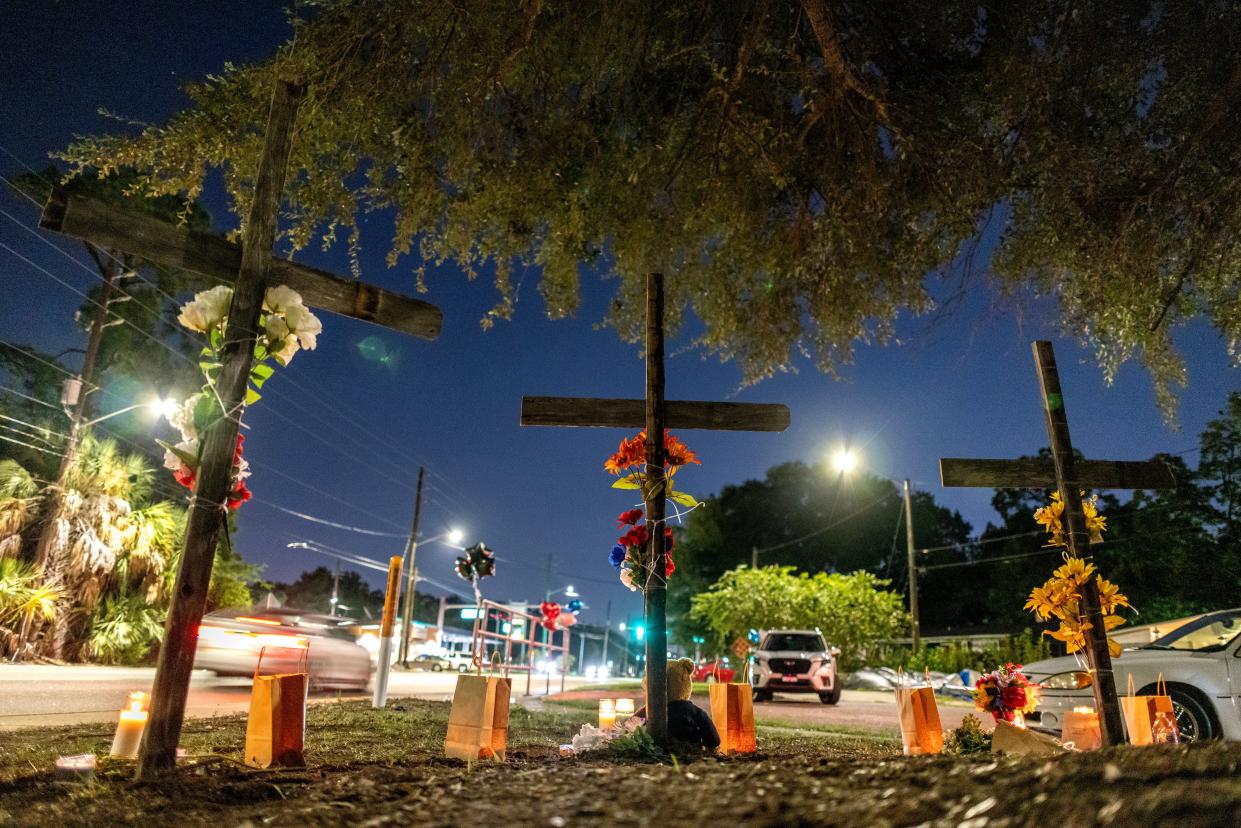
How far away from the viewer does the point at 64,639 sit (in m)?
18.5

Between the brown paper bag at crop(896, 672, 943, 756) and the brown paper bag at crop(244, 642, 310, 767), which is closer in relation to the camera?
the brown paper bag at crop(244, 642, 310, 767)

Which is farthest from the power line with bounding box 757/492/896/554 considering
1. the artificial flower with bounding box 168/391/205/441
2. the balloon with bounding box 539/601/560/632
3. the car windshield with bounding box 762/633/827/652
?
the artificial flower with bounding box 168/391/205/441

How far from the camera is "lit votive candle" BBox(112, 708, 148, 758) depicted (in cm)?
395

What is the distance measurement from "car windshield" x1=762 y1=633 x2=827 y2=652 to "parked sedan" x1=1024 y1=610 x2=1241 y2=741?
9811 millimetres

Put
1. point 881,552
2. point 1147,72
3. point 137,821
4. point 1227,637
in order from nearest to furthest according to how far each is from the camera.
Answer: point 137,821, point 1147,72, point 1227,637, point 881,552

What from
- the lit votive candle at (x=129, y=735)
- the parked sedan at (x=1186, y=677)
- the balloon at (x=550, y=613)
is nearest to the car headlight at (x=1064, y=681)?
the parked sedan at (x=1186, y=677)

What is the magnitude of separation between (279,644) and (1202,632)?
38.2ft

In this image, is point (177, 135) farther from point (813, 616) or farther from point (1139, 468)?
point (813, 616)

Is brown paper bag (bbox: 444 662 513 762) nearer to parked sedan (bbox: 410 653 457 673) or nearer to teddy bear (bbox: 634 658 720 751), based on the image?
teddy bear (bbox: 634 658 720 751)

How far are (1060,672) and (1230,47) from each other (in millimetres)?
5853

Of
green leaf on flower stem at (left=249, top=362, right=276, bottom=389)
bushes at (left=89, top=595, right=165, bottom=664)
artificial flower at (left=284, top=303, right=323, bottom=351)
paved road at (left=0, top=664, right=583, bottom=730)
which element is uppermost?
artificial flower at (left=284, top=303, right=323, bottom=351)

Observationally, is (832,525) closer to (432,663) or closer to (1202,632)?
(432,663)

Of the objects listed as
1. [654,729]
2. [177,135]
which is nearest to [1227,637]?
[654,729]

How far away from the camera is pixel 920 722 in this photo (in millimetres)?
5090
